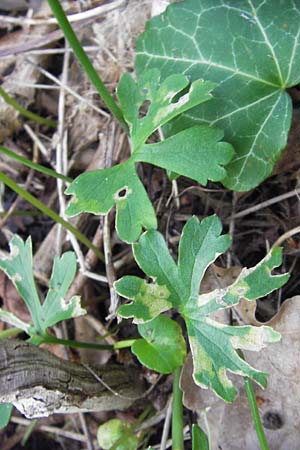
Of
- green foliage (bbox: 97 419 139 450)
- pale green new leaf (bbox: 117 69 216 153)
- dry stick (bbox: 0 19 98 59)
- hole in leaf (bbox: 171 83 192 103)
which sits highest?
dry stick (bbox: 0 19 98 59)

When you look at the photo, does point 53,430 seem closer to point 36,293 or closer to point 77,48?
point 36,293

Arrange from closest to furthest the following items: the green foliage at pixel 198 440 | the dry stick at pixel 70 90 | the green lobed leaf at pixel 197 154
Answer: the green foliage at pixel 198 440
the green lobed leaf at pixel 197 154
the dry stick at pixel 70 90

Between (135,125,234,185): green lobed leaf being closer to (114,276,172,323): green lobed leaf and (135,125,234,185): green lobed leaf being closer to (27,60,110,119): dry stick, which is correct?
(114,276,172,323): green lobed leaf

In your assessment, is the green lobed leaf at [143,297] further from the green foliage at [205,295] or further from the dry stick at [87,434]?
the dry stick at [87,434]

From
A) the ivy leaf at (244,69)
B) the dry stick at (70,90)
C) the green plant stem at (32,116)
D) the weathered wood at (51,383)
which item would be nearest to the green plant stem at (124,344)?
the weathered wood at (51,383)

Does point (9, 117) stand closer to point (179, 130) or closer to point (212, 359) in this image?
point (179, 130)

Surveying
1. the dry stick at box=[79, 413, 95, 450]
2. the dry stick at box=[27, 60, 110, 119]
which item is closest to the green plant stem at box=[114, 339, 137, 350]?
the dry stick at box=[79, 413, 95, 450]
